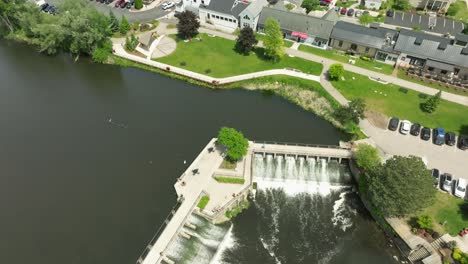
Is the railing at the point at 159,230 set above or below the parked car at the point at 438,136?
below

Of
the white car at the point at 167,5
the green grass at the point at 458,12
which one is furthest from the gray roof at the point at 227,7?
the green grass at the point at 458,12

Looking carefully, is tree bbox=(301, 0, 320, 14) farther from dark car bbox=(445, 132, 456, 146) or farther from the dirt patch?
dark car bbox=(445, 132, 456, 146)

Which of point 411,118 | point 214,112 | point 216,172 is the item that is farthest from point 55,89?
point 411,118

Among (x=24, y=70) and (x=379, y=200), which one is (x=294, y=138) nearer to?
(x=379, y=200)

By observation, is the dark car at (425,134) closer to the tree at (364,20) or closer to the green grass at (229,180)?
the green grass at (229,180)

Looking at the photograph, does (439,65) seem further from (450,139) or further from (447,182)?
(447,182)

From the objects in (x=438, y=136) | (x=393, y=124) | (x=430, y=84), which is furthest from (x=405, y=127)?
(x=430, y=84)

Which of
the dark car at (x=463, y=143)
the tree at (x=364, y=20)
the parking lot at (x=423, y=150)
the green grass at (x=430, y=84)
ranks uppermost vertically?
the tree at (x=364, y=20)
